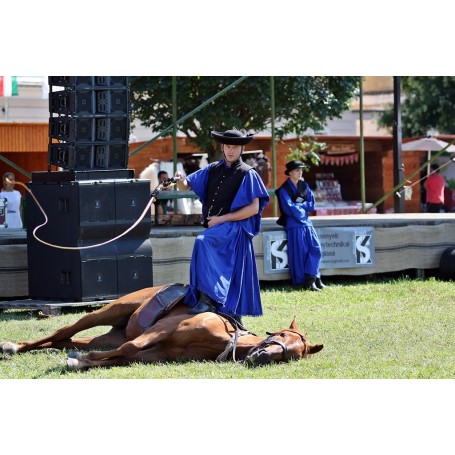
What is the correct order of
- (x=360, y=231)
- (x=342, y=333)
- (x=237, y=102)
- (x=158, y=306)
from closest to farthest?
(x=158, y=306) → (x=342, y=333) → (x=360, y=231) → (x=237, y=102)

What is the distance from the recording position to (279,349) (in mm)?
7266

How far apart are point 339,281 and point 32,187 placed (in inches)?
200

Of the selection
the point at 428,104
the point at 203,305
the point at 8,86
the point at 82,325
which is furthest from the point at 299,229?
the point at 428,104

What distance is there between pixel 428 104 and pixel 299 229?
81.9 ft

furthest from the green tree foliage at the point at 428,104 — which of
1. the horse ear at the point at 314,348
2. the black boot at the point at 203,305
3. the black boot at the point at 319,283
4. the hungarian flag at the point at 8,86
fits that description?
the horse ear at the point at 314,348

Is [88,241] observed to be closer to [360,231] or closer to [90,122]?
[90,122]

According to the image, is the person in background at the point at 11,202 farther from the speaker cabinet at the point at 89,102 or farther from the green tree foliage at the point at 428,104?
the green tree foliage at the point at 428,104

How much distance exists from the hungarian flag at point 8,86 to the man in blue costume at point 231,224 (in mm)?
13493

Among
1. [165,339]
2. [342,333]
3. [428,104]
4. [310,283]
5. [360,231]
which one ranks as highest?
[428,104]

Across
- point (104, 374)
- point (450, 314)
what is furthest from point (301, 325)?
point (104, 374)

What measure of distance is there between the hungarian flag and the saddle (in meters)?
14.1

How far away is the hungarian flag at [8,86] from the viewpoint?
69.9 ft

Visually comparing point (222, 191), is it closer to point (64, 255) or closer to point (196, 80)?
point (64, 255)

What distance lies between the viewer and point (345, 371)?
7312 mm
